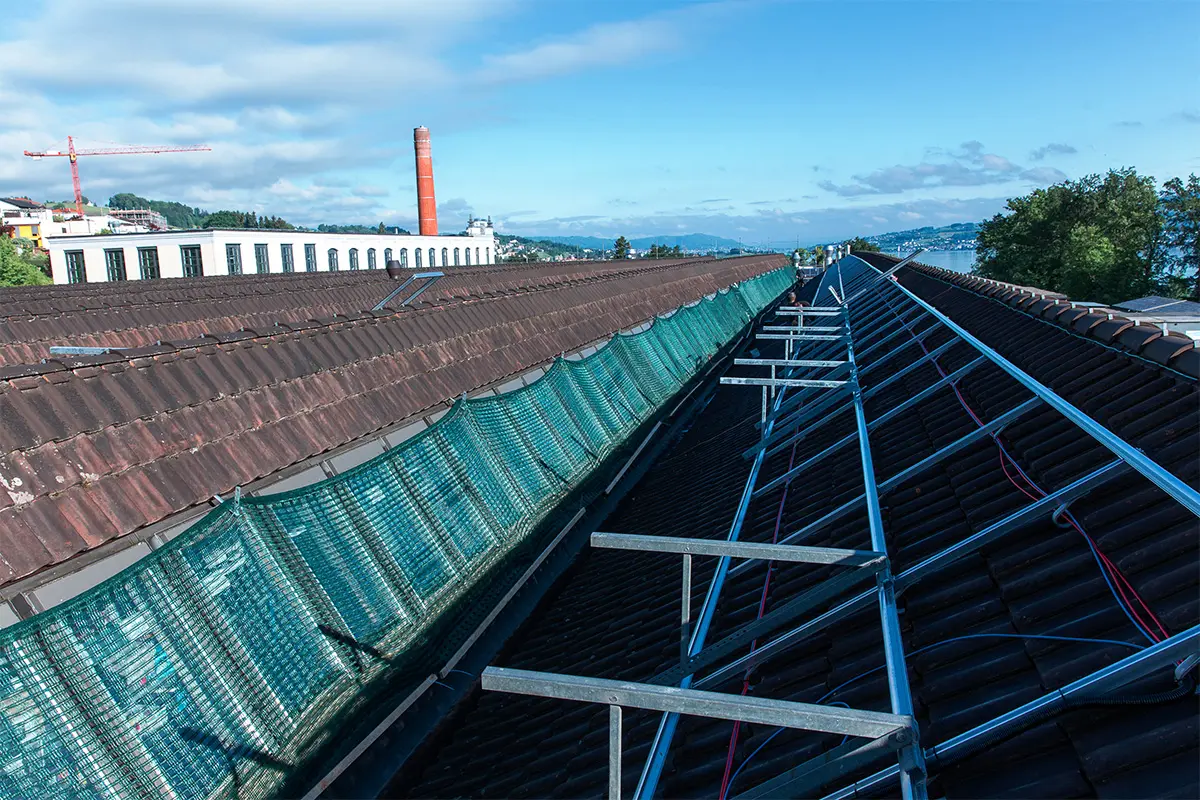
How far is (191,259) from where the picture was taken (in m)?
54.8

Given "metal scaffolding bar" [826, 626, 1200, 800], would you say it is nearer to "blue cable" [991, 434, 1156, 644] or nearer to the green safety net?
"blue cable" [991, 434, 1156, 644]

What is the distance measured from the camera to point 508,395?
11.0 meters

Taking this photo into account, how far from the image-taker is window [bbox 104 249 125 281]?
5378cm

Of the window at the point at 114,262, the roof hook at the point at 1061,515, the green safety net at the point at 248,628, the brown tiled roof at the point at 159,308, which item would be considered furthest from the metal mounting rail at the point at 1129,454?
the window at the point at 114,262

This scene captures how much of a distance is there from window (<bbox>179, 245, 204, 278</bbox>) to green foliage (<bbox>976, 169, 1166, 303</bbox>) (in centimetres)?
6013

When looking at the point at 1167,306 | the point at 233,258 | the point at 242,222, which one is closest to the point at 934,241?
the point at 1167,306

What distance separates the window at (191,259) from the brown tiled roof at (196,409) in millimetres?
48139

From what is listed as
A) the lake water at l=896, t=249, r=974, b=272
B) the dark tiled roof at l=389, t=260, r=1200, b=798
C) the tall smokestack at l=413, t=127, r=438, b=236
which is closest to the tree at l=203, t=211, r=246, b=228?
the tall smokestack at l=413, t=127, r=438, b=236

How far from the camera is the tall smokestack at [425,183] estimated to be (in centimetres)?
7344

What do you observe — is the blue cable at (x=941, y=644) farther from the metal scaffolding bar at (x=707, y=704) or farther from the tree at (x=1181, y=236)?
the tree at (x=1181, y=236)

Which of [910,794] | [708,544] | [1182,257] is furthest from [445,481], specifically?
[1182,257]

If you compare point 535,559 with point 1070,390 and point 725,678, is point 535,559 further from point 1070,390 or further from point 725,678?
point 1070,390

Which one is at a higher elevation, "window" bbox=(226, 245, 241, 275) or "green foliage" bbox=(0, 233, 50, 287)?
"green foliage" bbox=(0, 233, 50, 287)

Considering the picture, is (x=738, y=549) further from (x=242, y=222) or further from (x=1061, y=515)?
(x=242, y=222)
